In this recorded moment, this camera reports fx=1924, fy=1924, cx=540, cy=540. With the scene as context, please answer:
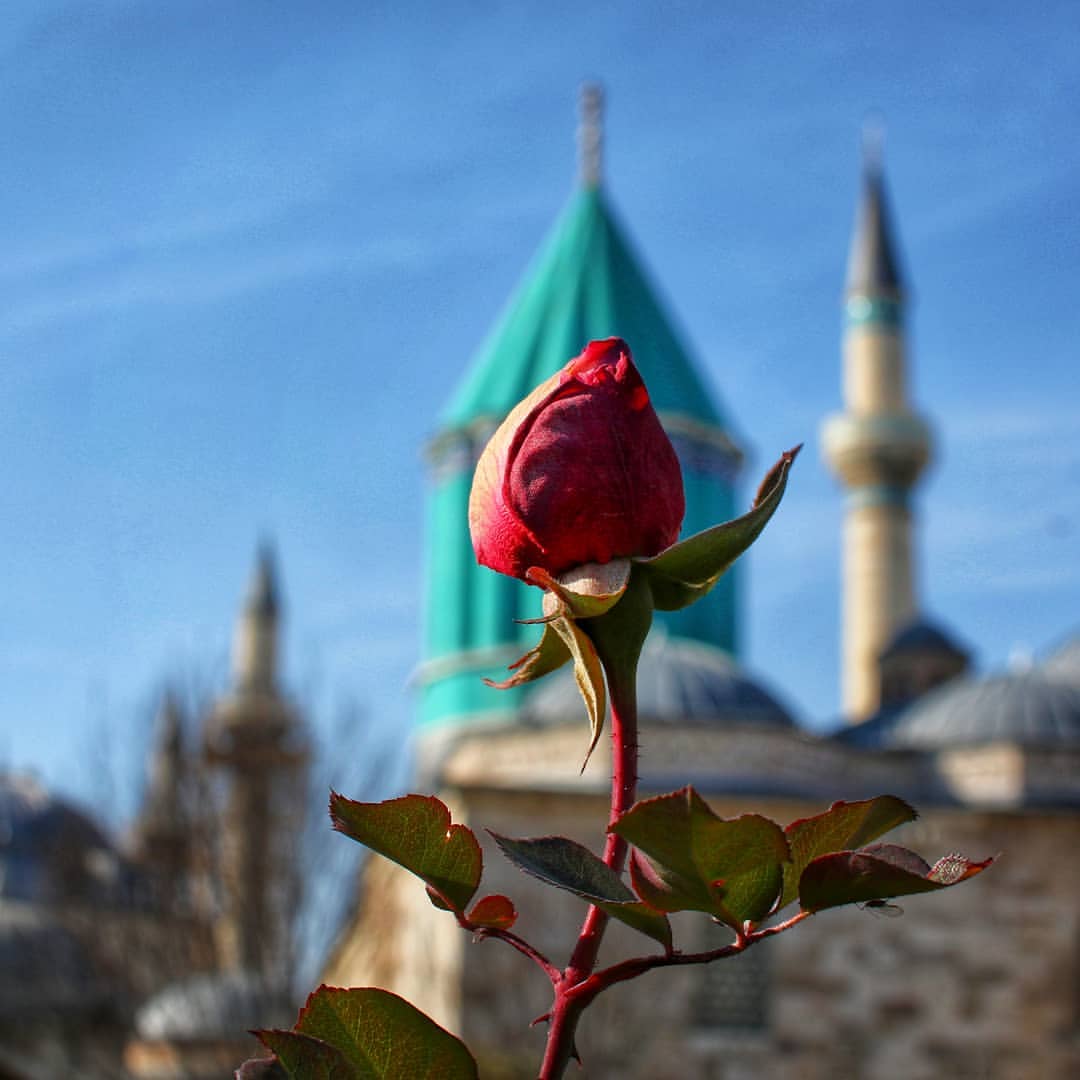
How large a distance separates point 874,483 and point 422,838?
22159 mm

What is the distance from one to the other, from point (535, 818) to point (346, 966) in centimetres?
234

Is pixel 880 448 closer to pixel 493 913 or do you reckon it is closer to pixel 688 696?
pixel 688 696

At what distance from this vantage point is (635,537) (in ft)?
3.52

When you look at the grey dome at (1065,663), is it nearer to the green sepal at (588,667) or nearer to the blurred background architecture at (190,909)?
the blurred background architecture at (190,909)

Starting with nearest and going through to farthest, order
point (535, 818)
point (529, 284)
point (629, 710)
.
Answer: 1. point (629, 710)
2. point (535, 818)
3. point (529, 284)

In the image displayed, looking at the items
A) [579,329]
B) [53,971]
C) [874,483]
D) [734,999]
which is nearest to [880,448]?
[874,483]

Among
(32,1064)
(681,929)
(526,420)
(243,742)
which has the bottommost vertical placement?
(32,1064)

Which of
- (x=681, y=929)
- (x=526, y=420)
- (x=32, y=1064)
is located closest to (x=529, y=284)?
(x=681, y=929)

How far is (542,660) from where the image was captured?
3.65 ft

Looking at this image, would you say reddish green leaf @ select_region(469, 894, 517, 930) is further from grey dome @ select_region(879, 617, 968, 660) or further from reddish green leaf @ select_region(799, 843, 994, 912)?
grey dome @ select_region(879, 617, 968, 660)

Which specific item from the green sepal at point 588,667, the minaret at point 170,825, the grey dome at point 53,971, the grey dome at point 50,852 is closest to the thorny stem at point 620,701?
the green sepal at point 588,667

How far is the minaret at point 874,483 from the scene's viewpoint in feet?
73.8

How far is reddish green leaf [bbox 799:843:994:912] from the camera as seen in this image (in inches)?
35.3

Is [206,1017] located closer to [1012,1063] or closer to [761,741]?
[761,741]
